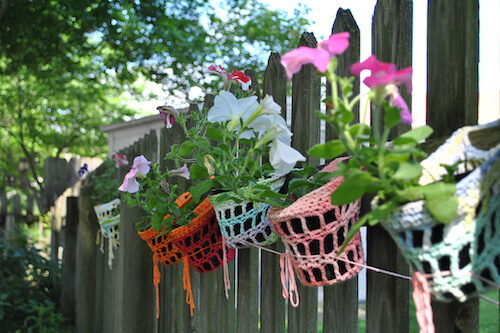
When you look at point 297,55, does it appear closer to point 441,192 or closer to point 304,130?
point 441,192

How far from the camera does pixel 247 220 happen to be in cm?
121

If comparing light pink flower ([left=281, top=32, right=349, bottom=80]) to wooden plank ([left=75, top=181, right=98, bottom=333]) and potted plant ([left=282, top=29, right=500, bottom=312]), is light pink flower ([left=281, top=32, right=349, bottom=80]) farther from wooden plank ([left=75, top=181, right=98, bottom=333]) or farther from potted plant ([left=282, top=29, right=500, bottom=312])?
wooden plank ([left=75, top=181, right=98, bottom=333])

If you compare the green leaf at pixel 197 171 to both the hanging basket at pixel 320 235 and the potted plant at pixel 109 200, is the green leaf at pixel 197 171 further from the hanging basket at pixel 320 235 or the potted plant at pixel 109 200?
the potted plant at pixel 109 200

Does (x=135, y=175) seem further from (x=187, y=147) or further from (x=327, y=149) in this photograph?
(x=327, y=149)

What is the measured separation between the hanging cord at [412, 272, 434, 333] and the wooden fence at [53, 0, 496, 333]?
0.26 meters

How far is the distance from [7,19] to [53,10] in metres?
0.76

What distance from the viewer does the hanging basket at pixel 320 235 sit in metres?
0.88

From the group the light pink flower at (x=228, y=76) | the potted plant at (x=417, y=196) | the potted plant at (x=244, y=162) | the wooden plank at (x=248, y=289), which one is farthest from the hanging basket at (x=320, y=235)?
the wooden plank at (x=248, y=289)

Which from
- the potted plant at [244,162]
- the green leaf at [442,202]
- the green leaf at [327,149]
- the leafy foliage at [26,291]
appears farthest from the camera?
the leafy foliage at [26,291]

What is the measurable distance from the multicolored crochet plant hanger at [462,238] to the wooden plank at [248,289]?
105cm

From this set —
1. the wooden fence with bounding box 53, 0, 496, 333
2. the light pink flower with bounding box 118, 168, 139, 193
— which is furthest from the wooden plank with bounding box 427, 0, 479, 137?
the light pink flower with bounding box 118, 168, 139, 193

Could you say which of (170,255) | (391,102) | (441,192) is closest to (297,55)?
(391,102)

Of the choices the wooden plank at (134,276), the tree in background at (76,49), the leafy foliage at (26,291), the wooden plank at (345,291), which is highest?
the tree in background at (76,49)

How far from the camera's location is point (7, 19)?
23.7ft
